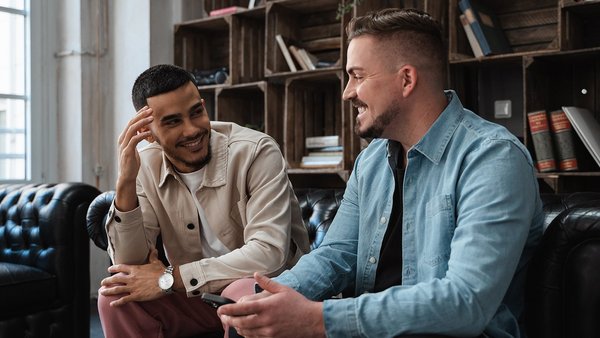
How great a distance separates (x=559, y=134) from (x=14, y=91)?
135 inches

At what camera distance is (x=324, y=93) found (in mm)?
4070

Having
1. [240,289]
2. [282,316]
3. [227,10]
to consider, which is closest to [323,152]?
[227,10]

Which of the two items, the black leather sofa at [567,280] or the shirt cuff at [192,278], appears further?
the shirt cuff at [192,278]

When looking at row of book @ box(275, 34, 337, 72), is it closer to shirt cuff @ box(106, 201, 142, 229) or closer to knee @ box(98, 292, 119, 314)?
shirt cuff @ box(106, 201, 142, 229)

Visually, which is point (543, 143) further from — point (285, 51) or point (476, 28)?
point (285, 51)

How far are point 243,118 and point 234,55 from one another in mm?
467

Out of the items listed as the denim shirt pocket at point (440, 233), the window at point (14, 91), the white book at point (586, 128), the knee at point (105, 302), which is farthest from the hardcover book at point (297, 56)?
the denim shirt pocket at point (440, 233)

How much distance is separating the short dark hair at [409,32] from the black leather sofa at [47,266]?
206 cm

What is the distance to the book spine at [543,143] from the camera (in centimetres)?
298

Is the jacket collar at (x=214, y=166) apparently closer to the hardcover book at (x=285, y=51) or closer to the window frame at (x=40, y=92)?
the hardcover book at (x=285, y=51)

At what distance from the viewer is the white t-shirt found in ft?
6.77

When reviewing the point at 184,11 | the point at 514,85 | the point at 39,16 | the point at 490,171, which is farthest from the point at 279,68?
the point at 490,171

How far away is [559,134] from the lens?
117 inches

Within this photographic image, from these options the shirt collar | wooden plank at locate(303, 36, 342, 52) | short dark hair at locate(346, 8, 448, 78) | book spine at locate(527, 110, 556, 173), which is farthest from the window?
the shirt collar
